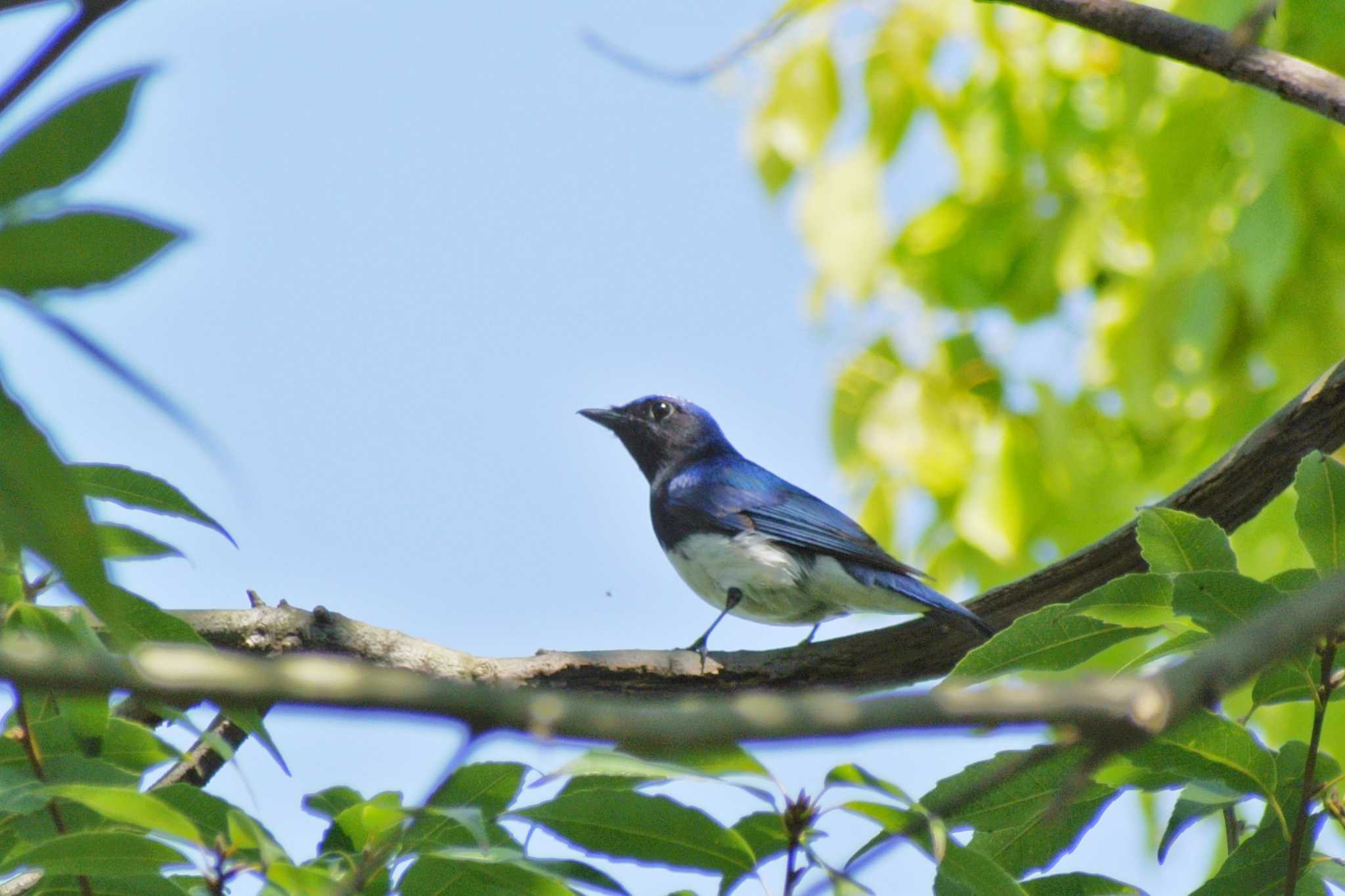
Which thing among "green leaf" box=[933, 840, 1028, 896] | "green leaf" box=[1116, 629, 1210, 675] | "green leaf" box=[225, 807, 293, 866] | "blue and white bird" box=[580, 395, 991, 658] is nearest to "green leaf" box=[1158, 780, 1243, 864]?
"green leaf" box=[1116, 629, 1210, 675]

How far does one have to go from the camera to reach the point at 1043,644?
7.82ft

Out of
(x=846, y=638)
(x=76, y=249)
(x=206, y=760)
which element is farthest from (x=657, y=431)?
(x=76, y=249)

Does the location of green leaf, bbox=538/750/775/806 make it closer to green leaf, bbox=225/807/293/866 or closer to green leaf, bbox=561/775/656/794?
green leaf, bbox=561/775/656/794

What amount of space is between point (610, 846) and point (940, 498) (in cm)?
544

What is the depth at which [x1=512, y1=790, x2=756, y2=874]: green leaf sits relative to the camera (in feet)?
6.43

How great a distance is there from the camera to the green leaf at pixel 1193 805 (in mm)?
2316

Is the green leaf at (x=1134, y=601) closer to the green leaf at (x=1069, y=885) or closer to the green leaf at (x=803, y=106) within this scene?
the green leaf at (x=1069, y=885)

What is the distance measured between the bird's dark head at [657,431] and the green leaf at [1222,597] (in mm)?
5838

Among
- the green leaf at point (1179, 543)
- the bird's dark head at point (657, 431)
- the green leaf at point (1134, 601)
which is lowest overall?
the green leaf at point (1134, 601)

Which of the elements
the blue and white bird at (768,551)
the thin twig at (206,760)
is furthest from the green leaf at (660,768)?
the blue and white bird at (768,551)

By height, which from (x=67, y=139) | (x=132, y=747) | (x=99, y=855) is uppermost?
(x=67, y=139)

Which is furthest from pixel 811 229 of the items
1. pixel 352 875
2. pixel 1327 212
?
pixel 352 875

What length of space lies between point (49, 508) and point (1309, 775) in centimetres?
176

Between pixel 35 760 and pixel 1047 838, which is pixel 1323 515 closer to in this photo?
pixel 1047 838
